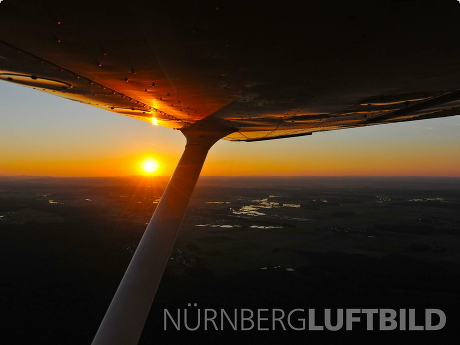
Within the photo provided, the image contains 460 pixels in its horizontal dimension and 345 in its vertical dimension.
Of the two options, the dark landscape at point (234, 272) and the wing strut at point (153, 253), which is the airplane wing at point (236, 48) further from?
the dark landscape at point (234, 272)

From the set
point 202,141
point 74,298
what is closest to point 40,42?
point 202,141

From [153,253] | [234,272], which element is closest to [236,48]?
[153,253]

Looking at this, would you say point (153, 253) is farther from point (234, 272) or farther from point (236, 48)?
point (234, 272)

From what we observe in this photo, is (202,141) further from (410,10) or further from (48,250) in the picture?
(48,250)

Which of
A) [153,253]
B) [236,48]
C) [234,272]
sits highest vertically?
[236,48]

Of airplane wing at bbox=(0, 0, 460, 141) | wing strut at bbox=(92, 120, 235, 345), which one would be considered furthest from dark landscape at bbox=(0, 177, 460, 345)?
airplane wing at bbox=(0, 0, 460, 141)
